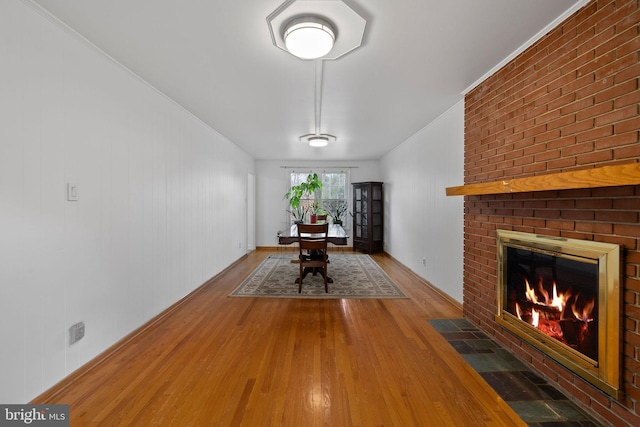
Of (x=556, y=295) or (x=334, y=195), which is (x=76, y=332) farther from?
(x=334, y=195)

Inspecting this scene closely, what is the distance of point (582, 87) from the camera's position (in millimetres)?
1564

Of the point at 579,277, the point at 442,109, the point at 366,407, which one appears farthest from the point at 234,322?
the point at 442,109

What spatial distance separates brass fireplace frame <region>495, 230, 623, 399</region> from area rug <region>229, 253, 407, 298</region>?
1824 mm

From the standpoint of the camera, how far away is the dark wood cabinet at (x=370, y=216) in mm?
6398

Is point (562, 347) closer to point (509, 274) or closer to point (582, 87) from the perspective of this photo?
point (509, 274)

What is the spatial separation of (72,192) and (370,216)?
5.48m

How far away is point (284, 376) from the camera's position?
183 cm

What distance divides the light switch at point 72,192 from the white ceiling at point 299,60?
104 centimetres

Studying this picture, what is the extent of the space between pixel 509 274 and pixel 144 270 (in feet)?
10.7

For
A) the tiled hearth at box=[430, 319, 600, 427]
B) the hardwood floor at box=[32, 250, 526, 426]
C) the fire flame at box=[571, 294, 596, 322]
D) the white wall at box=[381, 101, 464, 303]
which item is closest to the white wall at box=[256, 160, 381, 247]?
the white wall at box=[381, 101, 464, 303]

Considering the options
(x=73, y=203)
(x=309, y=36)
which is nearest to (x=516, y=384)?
(x=309, y=36)

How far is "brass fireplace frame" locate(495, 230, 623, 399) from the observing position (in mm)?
1356

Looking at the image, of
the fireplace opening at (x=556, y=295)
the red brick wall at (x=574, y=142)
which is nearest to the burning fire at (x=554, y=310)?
the fireplace opening at (x=556, y=295)

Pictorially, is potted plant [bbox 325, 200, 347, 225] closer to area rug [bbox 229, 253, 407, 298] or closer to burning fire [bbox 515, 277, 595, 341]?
area rug [bbox 229, 253, 407, 298]
